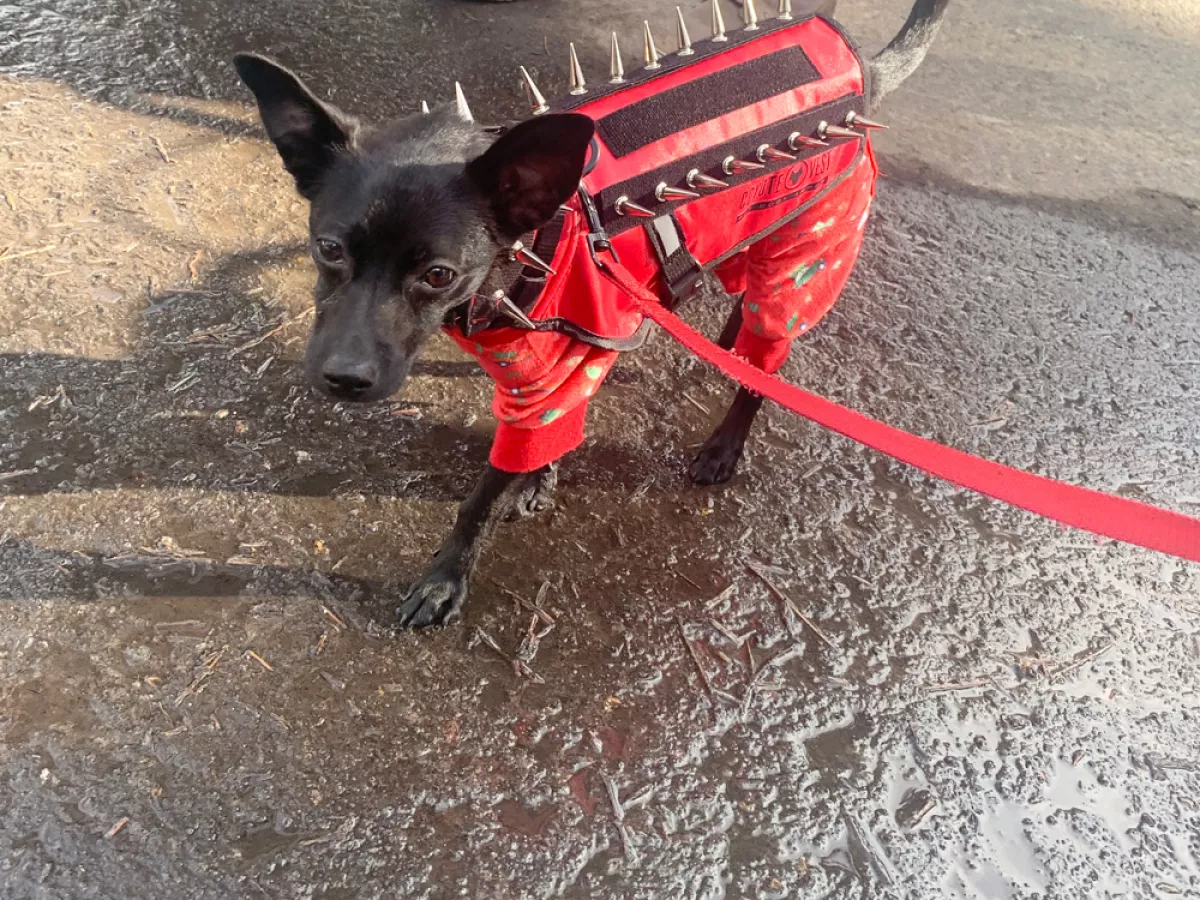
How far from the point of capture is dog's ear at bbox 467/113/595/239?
5.57ft

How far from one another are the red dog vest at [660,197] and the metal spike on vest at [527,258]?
0.02 m

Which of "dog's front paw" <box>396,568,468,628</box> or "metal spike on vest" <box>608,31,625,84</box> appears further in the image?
"dog's front paw" <box>396,568,468,628</box>

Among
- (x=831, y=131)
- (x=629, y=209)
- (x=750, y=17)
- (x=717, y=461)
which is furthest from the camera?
(x=717, y=461)

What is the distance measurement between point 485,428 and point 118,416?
120 cm

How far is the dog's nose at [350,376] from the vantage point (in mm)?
1778

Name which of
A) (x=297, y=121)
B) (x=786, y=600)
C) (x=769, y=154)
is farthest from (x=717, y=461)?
(x=297, y=121)

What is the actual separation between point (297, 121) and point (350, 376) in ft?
2.05

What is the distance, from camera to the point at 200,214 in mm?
3482

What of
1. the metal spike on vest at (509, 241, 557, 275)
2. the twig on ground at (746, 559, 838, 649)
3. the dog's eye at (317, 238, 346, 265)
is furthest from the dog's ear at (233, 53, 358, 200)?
the twig on ground at (746, 559, 838, 649)

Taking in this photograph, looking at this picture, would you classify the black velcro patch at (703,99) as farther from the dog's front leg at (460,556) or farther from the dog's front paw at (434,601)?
the dog's front paw at (434,601)

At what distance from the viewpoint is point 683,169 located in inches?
82.7

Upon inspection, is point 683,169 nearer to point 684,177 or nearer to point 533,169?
point 684,177

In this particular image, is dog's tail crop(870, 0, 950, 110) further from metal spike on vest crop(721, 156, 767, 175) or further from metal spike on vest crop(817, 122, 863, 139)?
metal spike on vest crop(721, 156, 767, 175)

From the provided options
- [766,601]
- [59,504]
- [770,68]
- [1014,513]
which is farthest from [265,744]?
[1014,513]
